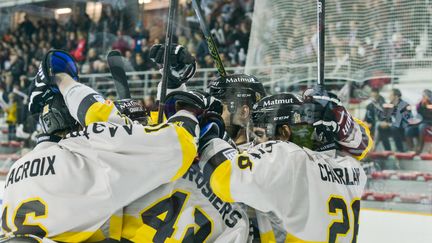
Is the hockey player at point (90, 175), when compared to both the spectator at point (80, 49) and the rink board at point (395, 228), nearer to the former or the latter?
the rink board at point (395, 228)

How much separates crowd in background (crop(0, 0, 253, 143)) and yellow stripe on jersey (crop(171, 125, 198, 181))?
0.92 meters

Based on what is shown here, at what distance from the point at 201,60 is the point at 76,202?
45.8 inches

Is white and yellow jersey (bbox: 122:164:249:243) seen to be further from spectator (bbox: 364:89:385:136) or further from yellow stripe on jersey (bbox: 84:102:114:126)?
spectator (bbox: 364:89:385:136)

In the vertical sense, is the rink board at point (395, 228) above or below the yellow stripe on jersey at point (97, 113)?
below

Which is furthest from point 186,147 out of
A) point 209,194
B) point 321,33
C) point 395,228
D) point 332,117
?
point 395,228

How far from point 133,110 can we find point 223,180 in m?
0.63

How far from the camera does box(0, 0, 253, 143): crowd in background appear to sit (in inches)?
101

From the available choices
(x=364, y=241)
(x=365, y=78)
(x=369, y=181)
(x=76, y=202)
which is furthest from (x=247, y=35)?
(x=76, y=202)

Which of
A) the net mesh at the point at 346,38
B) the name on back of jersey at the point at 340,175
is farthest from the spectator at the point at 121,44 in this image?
the name on back of jersey at the point at 340,175

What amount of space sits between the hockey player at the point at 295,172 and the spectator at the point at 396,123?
1255 mm

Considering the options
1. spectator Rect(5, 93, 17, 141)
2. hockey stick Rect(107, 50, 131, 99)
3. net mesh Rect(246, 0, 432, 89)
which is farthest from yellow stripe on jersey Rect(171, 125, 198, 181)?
spectator Rect(5, 93, 17, 141)

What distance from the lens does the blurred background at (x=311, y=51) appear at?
260 centimetres

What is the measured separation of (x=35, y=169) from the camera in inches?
56.9

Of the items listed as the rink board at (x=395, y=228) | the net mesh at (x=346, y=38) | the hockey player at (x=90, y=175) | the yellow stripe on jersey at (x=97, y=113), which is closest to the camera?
the hockey player at (x=90, y=175)
